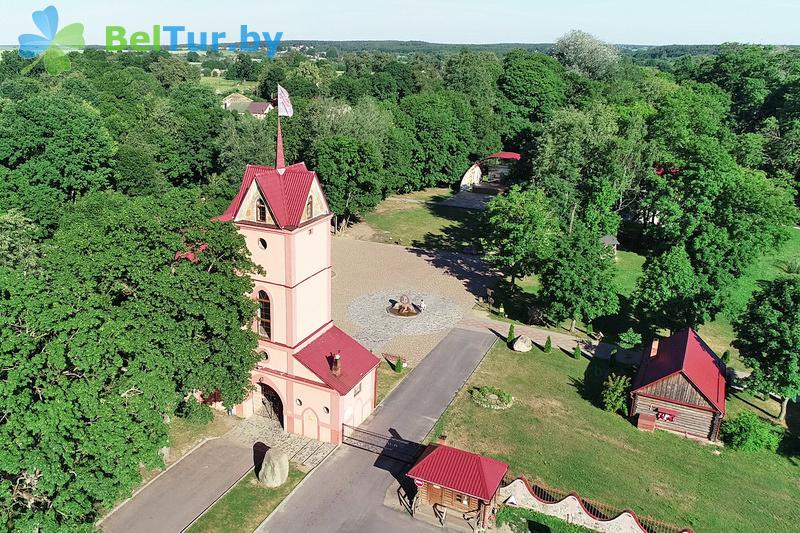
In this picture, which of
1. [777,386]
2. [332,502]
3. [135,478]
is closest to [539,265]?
[777,386]

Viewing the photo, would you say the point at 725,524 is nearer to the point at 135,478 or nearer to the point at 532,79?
the point at 135,478

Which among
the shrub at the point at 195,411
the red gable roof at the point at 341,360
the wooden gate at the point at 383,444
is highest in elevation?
the red gable roof at the point at 341,360

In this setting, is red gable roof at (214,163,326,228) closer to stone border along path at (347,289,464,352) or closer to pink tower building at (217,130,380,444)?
pink tower building at (217,130,380,444)

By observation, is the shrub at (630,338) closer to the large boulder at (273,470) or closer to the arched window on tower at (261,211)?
the large boulder at (273,470)

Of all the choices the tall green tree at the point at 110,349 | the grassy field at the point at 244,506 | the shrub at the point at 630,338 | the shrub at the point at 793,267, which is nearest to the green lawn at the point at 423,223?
the shrub at the point at 630,338

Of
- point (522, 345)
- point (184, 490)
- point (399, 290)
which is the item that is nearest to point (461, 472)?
point (184, 490)
